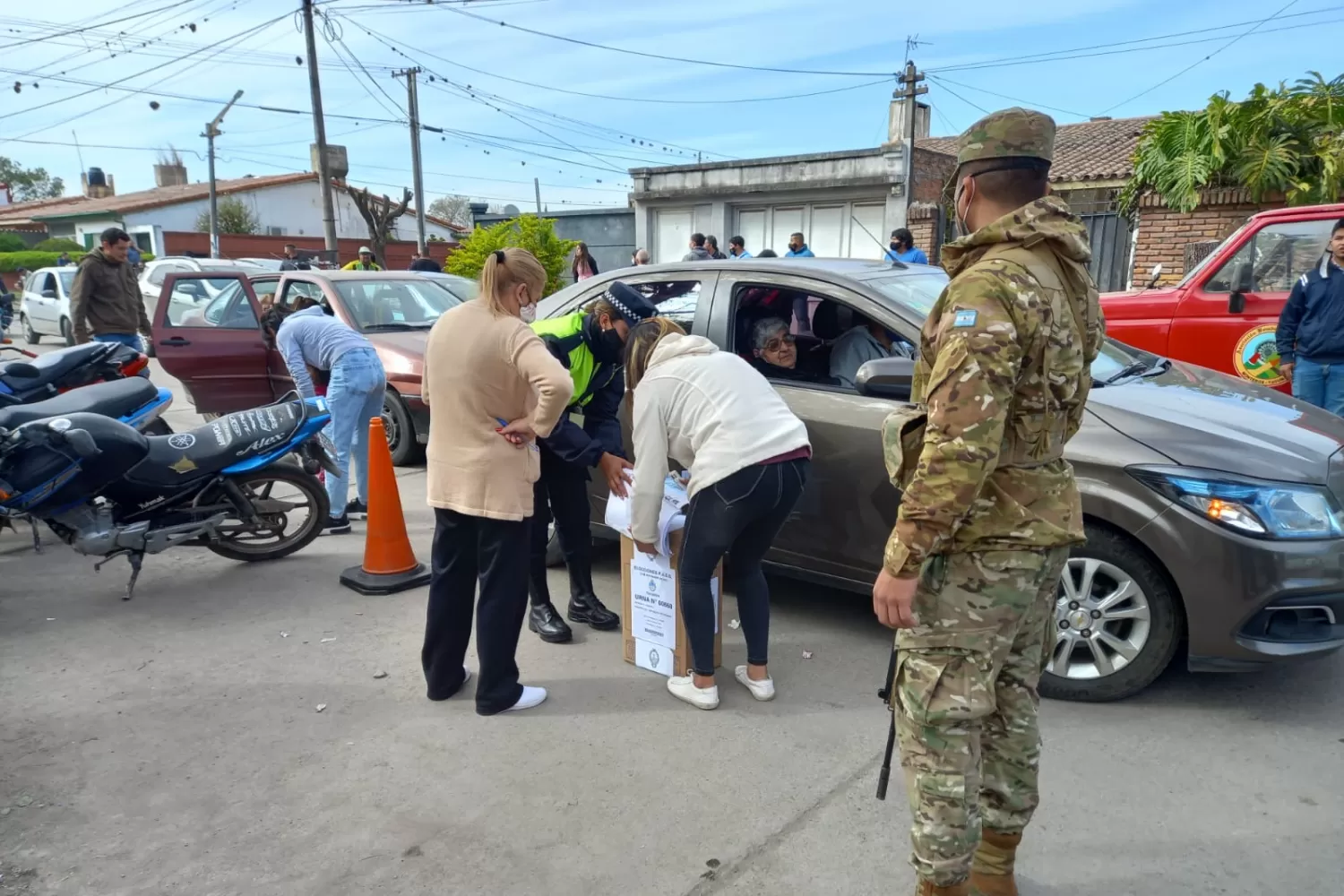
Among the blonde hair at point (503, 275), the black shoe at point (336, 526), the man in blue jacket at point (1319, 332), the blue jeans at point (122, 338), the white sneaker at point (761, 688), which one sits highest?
the blonde hair at point (503, 275)

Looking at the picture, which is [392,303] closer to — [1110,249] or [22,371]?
[22,371]

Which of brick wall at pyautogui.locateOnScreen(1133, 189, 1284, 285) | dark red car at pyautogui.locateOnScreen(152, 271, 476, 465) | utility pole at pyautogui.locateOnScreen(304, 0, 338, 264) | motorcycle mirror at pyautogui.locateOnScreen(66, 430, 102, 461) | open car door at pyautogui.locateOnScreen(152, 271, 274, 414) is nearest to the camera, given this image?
motorcycle mirror at pyautogui.locateOnScreen(66, 430, 102, 461)

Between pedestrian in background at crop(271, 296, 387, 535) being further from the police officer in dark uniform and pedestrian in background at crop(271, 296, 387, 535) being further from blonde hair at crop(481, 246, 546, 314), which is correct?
blonde hair at crop(481, 246, 546, 314)

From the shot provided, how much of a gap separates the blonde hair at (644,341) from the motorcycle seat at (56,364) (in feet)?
15.1

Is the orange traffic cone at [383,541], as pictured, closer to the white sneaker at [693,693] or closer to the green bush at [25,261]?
the white sneaker at [693,693]

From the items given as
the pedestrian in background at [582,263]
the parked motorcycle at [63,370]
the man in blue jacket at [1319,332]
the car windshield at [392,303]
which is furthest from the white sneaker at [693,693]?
the pedestrian in background at [582,263]

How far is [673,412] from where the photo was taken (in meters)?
3.22

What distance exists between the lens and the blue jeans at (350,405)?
18.0 feet

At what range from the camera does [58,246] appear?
40.9 meters

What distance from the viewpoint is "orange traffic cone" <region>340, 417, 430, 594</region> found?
4.62m

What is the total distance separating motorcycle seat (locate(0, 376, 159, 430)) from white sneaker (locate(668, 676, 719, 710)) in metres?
3.48

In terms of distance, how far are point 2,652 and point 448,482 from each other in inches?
97.8

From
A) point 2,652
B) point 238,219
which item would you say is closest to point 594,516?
point 2,652

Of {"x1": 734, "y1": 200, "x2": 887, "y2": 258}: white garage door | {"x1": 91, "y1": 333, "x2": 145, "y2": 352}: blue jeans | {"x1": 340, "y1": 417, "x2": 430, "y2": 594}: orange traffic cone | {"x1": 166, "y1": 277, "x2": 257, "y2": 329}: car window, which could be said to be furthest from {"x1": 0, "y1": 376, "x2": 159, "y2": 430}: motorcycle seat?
{"x1": 734, "y1": 200, "x2": 887, "y2": 258}: white garage door
